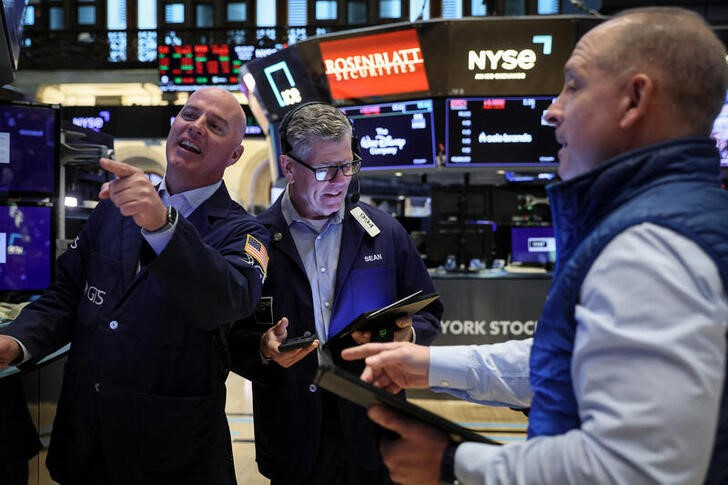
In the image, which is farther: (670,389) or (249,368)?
(249,368)

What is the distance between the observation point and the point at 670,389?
739 mm

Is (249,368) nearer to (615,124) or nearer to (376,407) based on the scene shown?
(376,407)

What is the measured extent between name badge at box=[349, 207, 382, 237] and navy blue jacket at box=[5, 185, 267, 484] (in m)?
0.56

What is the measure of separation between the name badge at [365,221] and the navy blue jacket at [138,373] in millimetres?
558

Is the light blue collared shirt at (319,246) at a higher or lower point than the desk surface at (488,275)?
higher

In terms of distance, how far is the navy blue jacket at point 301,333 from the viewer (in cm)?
194

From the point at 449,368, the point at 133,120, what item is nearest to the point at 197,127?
the point at 449,368

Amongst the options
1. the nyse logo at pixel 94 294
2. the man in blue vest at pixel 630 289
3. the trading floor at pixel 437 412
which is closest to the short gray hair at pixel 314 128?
the nyse logo at pixel 94 294

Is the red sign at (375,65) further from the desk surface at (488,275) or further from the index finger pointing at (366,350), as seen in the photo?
the index finger pointing at (366,350)

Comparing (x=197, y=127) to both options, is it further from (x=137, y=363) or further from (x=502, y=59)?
(x=502, y=59)

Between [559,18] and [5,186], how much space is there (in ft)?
15.8

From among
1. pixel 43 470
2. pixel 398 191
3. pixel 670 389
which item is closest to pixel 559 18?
pixel 398 191

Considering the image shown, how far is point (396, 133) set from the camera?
6406 millimetres

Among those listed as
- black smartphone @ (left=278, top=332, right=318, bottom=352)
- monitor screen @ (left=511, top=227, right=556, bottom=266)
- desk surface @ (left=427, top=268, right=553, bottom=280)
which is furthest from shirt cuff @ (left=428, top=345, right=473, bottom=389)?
monitor screen @ (left=511, top=227, right=556, bottom=266)
